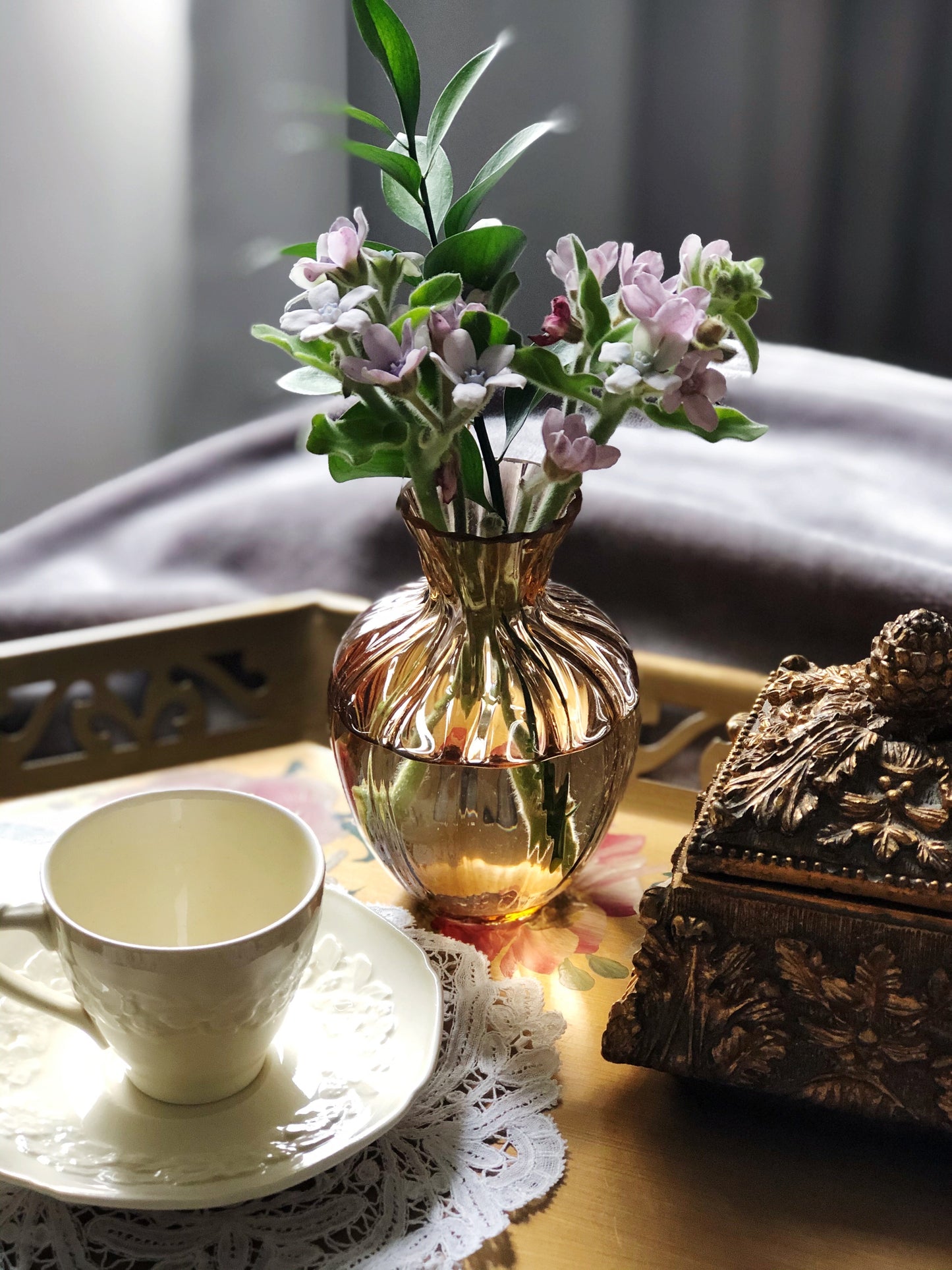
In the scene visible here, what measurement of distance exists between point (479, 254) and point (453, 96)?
0.07 meters

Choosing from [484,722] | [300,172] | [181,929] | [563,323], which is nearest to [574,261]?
[563,323]

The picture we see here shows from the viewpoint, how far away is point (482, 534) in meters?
0.48

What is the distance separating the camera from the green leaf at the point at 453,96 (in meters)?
0.46

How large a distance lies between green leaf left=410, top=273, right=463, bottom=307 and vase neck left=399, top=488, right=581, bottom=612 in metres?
0.09

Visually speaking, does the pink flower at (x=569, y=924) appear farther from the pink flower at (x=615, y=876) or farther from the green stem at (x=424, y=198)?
the green stem at (x=424, y=198)

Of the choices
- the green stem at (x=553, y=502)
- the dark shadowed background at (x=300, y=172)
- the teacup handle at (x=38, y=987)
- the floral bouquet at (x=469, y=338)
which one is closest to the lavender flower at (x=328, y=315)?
the floral bouquet at (x=469, y=338)

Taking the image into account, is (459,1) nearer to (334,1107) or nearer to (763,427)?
(763,427)

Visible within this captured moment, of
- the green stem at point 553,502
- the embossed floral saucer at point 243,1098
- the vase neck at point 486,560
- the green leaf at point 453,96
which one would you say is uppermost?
the green leaf at point 453,96

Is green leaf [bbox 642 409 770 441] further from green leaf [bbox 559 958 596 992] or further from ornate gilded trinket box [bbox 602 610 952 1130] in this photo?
green leaf [bbox 559 958 596 992]

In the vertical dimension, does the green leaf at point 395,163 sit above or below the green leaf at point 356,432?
above

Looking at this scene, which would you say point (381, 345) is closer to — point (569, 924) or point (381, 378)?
point (381, 378)

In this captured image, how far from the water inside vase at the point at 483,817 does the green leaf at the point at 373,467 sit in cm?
11

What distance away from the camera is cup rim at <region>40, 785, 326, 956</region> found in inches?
14.6

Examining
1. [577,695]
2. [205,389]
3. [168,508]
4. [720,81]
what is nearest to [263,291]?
[205,389]
